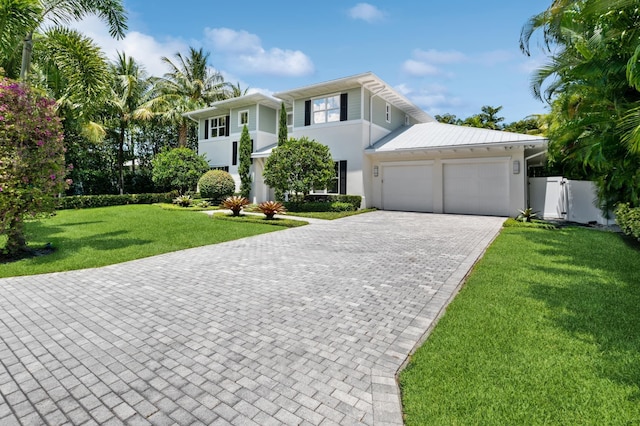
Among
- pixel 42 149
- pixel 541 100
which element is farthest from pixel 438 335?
pixel 541 100

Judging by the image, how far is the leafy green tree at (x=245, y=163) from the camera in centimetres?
2084

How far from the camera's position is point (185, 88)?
27.2 meters

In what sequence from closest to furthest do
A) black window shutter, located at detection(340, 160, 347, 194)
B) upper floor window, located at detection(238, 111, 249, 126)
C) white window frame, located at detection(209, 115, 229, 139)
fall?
1. black window shutter, located at detection(340, 160, 347, 194)
2. upper floor window, located at detection(238, 111, 249, 126)
3. white window frame, located at detection(209, 115, 229, 139)

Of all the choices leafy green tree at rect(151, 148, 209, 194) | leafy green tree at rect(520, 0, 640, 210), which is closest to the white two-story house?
leafy green tree at rect(151, 148, 209, 194)

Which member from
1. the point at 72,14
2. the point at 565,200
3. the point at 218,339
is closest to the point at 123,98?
the point at 72,14

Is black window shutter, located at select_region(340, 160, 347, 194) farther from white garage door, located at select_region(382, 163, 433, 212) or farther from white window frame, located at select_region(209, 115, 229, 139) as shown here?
white window frame, located at select_region(209, 115, 229, 139)

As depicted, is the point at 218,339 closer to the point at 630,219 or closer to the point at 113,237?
the point at 113,237

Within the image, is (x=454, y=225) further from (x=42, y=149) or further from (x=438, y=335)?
(x=42, y=149)

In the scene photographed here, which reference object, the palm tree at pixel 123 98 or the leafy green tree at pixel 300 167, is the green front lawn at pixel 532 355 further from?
the palm tree at pixel 123 98

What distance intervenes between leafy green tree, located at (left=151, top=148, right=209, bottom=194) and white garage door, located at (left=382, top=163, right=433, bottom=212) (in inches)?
478

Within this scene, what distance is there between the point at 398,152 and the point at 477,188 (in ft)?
13.7

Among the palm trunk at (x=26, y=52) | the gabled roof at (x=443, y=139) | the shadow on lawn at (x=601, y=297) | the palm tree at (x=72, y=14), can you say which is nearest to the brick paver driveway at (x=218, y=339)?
→ the shadow on lawn at (x=601, y=297)

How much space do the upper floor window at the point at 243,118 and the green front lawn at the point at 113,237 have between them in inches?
415

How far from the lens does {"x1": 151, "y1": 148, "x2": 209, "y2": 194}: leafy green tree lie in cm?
2038
